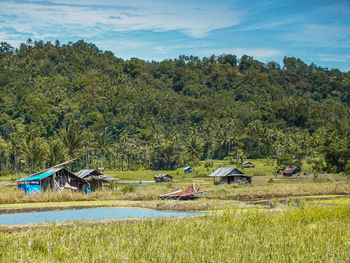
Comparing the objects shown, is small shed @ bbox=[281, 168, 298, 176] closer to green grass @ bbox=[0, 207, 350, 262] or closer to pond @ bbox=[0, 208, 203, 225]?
pond @ bbox=[0, 208, 203, 225]

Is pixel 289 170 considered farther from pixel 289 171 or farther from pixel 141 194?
Answer: pixel 141 194

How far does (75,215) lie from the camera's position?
64.9 feet

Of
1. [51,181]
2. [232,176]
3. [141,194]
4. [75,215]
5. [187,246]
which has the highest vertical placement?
[187,246]

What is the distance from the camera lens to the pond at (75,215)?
57.4 feet

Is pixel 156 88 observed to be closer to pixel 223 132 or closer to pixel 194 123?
pixel 194 123

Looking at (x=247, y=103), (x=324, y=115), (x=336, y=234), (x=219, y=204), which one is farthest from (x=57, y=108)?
(x=336, y=234)

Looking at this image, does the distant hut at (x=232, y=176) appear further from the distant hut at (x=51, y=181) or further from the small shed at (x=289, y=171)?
the small shed at (x=289, y=171)

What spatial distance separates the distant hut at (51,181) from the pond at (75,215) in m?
9.27

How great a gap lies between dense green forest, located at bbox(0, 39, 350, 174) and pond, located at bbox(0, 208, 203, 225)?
28.1 metres

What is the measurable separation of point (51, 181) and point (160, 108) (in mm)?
94451

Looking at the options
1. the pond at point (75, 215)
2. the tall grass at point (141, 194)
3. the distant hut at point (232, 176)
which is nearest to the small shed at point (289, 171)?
the distant hut at point (232, 176)

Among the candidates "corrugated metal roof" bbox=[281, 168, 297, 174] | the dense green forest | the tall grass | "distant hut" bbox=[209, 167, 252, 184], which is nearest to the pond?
the tall grass

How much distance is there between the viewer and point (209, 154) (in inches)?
4183

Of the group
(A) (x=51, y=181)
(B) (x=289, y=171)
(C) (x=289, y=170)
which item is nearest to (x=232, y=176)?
(B) (x=289, y=171)
